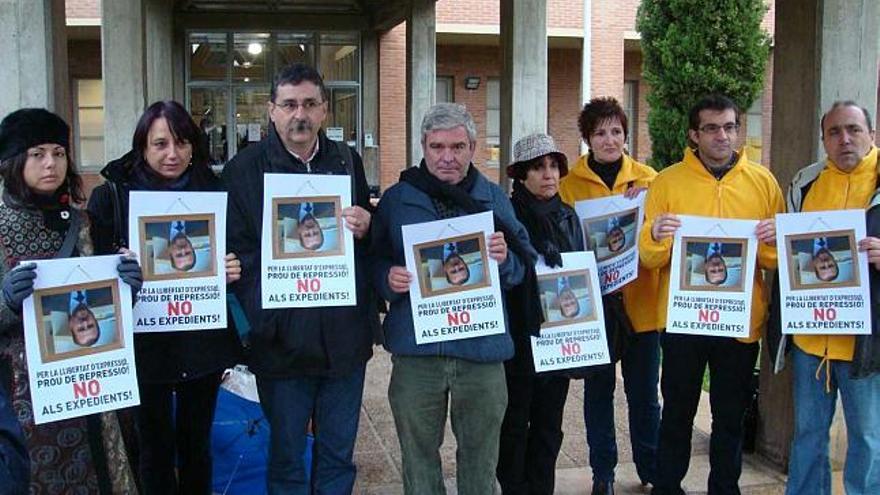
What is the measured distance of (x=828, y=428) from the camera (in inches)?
155

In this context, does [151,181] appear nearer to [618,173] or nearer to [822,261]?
[618,173]

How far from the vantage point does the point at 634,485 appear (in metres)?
5.05

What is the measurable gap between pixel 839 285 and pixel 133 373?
304 centimetres

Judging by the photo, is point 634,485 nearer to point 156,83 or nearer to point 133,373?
point 133,373

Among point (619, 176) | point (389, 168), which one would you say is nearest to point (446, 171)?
point (619, 176)

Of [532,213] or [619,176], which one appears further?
[619,176]

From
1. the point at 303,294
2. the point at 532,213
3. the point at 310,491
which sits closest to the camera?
the point at 303,294

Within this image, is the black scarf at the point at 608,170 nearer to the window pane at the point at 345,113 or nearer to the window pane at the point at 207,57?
the window pane at the point at 345,113

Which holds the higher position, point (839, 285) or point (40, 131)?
point (40, 131)

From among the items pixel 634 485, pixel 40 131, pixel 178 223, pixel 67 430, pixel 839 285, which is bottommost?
pixel 634 485

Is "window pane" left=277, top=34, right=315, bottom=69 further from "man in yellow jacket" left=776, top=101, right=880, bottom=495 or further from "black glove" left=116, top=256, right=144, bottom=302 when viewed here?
"black glove" left=116, top=256, right=144, bottom=302

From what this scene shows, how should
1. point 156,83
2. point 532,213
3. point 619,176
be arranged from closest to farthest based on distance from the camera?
point 532,213
point 619,176
point 156,83

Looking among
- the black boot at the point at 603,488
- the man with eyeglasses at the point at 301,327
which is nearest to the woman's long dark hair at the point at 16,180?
the man with eyeglasses at the point at 301,327

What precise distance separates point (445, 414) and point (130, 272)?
1.44 m
